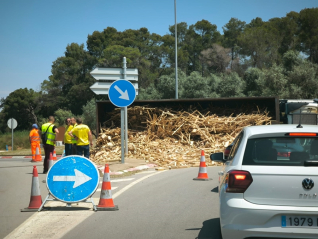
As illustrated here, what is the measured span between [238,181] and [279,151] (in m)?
0.66

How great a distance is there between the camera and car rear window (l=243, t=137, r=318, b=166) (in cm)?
488

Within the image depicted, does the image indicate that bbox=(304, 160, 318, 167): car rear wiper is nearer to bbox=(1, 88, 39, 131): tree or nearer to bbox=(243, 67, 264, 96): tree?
bbox=(243, 67, 264, 96): tree

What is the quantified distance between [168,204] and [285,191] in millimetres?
4260

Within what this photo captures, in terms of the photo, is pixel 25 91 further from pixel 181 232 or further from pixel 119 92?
pixel 181 232

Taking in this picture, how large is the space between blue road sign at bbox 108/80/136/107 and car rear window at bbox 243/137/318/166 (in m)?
9.81

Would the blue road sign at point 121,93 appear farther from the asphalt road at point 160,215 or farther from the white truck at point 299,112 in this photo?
the white truck at point 299,112

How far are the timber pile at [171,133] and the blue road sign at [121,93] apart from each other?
3.44m

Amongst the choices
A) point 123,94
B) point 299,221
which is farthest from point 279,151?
point 123,94

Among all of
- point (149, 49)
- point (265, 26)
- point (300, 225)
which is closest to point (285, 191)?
point (300, 225)

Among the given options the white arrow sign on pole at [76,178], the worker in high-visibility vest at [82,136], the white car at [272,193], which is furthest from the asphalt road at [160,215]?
the worker in high-visibility vest at [82,136]

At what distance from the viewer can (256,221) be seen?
4707 mm

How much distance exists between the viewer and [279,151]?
513 centimetres

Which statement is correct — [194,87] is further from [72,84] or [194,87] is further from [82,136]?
[82,136]

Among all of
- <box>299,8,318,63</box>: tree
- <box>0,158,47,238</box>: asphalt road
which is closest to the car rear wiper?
<box>0,158,47,238</box>: asphalt road
